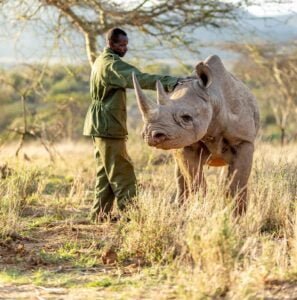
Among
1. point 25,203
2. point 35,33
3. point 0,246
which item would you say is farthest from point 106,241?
point 35,33

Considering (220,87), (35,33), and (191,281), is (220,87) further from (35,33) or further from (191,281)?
(35,33)

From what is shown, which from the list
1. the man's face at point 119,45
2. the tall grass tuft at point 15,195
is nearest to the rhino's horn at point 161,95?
the man's face at point 119,45

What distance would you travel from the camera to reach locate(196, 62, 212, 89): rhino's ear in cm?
699

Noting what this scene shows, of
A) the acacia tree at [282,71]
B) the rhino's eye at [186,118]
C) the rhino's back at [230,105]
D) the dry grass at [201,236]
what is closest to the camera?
the dry grass at [201,236]

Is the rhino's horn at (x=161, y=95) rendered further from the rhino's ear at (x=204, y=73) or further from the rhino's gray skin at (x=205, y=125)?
the rhino's ear at (x=204, y=73)

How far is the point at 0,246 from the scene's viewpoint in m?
Result: 6.77

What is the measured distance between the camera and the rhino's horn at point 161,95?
252 inches

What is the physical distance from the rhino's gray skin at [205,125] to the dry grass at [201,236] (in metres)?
0.38

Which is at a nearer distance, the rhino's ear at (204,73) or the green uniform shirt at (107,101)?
the rhino's ear at (204,73)

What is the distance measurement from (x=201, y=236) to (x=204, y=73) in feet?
7.00

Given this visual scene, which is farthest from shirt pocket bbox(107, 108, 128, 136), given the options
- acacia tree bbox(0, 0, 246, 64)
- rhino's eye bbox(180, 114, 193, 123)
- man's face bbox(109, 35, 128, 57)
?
acacia tree bbox(0, 0, 246, 64)

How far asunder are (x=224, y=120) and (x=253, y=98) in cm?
107

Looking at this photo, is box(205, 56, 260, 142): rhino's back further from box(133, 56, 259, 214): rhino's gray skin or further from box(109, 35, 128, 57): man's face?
box(109, 35, 128, 57): man's face

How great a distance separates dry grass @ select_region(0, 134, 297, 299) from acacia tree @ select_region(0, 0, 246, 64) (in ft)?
12.0
